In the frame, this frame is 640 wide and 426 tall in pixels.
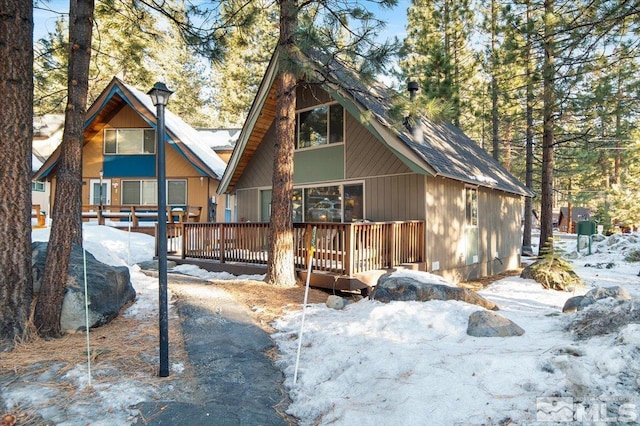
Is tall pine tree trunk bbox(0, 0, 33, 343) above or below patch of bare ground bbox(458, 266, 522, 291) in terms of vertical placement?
above

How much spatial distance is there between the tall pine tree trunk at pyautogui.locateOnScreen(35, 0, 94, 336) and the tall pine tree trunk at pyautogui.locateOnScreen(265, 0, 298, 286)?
3.31m

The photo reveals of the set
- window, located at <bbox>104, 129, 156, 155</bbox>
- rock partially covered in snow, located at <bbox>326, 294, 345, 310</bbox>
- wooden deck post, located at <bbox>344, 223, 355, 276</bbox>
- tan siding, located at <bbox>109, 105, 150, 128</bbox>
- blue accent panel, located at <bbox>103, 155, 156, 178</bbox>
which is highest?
tan siding, located at <bbox>109, 105, 150, 128</bbox>

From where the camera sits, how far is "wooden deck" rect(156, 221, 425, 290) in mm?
7264

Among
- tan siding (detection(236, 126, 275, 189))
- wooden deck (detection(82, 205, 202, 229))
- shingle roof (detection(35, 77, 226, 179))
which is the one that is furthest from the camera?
shingle roof (detection(35, 77, 226, 179))

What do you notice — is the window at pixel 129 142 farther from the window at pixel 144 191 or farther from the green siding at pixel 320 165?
the green siding at pixel 320 165

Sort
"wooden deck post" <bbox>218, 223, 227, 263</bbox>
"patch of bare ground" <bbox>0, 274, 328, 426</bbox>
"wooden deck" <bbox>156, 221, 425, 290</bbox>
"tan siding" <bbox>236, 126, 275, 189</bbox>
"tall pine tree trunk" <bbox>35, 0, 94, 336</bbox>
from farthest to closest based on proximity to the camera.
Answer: "tan siding" <bbox>236, 126, 275, 189</bbox> → "wooden deck post" <bbox>218, 223, 227, 263</bbox> → "wooden deck" <bbox>156, 221, 425, 290</bbox> → "tall pine tree trunk" <bbox>35, 0, 94, 336</bbox> → "patch of bare ground" <bbox>0, 274, 328, 426</bbox>

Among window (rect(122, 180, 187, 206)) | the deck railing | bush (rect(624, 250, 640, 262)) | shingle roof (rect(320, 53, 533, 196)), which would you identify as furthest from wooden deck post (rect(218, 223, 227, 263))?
bush (rect(624, 250, 640, 262))

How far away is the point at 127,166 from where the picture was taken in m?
17.2

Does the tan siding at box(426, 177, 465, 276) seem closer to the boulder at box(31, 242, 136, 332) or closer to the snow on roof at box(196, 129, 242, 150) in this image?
the boulder at box(31, 242, 136, 332)

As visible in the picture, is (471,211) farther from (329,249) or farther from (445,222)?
(329,249)

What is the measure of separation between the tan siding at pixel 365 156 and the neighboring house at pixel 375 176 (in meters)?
A: 0.02

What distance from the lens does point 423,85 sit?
631 inches

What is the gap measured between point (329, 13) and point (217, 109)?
29.4m

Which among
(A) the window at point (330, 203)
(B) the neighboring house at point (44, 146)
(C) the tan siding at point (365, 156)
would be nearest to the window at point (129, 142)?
(B) the neighboring house at point (44, 146)
